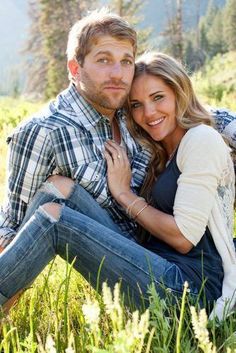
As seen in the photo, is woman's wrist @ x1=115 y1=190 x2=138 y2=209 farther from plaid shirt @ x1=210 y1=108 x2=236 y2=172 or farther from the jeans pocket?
plaid shirt @ x1=210 y1=108 x2=236 y2=172

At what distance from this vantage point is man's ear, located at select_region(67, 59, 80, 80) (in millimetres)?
3432

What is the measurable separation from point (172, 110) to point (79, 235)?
0.99 metres

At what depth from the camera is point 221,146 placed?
2.87 metres

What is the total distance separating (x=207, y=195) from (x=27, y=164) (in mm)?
961

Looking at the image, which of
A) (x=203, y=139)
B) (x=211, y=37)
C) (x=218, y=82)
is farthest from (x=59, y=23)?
(x=211, y=37)

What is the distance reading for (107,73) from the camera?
3.29 meters

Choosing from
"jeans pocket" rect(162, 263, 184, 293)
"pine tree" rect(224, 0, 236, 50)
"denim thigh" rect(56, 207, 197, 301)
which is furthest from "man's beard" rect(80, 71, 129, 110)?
"pine tree" rect(224, 0, 236, 50)

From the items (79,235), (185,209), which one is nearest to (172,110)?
(185,209)

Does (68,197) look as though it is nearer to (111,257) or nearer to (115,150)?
(111,257)

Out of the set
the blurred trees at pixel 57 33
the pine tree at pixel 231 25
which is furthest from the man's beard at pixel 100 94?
the pine tree at pixel 231 25

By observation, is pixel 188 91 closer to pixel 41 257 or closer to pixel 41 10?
pixel 41 257

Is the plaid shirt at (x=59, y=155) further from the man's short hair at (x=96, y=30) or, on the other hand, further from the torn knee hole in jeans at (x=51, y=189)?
the man's short hair at (x=96, y=30)

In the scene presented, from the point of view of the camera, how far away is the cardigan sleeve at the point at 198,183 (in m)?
2.77

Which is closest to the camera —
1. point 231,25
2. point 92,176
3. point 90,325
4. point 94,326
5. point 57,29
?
point 94,326
